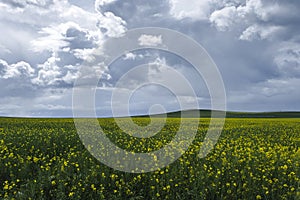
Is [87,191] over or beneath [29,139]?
beneath

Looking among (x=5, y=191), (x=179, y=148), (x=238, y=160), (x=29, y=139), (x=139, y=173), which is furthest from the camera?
(x=29, y=139)

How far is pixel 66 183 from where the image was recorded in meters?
8.01

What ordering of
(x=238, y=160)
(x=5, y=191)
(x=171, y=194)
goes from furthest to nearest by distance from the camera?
(x=238, y=160) → (x=5, y=191) → (x=171, y=194)

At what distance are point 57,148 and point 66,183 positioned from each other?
5.71 m

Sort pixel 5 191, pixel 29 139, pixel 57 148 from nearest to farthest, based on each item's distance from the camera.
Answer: pixel 5 191, pixel 57 148, pixel 29 139

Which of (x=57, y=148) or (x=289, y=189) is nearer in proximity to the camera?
(x=289, y=189)

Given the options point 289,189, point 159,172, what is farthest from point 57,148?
point 289,189

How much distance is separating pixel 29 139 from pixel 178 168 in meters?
8.35

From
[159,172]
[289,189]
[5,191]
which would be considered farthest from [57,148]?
[289,189]

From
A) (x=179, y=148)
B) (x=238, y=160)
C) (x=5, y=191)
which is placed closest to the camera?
(x=5, y=191)

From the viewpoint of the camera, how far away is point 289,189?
8.19 metres

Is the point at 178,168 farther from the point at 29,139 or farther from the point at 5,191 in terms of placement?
the point at 29,139

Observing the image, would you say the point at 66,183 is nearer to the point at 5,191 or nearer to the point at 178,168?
the point at 5,191

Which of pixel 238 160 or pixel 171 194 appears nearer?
pixel 171 194
